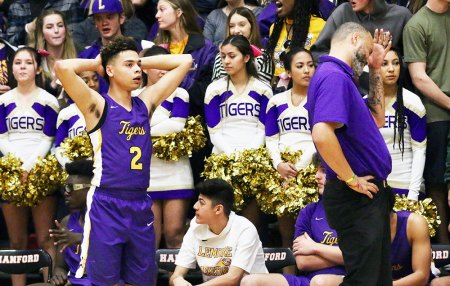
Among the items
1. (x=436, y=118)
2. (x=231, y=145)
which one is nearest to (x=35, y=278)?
(x=231, y=145)

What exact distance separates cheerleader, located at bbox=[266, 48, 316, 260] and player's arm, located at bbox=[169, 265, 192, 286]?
1148 millimetres

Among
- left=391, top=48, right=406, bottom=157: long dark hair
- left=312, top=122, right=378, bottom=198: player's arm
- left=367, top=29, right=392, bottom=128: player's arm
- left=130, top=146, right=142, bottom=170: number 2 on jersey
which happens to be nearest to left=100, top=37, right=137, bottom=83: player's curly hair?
left=130, top=146, right=142, bottom=170: number 2 on jersey

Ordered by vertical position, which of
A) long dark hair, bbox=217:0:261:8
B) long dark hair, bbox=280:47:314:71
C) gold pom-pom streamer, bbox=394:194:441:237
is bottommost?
gold pom-pom streamer, bbox=394:194:441:237

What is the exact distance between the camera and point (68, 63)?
23.6 feet

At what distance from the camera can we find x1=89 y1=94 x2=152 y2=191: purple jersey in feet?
23.7

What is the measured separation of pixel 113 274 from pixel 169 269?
4.56 feet

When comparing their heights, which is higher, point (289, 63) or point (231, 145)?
point (289, 63)

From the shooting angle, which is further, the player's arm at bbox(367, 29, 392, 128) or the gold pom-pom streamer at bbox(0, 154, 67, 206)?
the gold pom-pom streamer at bbox(0, 154, 67, 206)

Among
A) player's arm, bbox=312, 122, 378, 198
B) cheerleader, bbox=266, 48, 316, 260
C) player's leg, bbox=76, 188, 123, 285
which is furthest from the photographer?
cheerleader, bbox=266, 48, 316, 260

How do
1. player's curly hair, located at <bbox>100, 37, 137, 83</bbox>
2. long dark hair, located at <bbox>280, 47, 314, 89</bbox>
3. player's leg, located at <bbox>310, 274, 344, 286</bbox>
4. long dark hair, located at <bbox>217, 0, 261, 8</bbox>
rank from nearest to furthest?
player's curly hair, located at <bbox>100, 37, 137, 83</bbox> → player's leg, located at <bbox>310, 274, 344, 286</bbox> → long dark hair, located at <bbox>280, 47, 314, 89</bbox> → long dark hair, located at <bbox>217, 0, 261, 8</bbox>

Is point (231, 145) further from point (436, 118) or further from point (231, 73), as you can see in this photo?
point (436, 118)

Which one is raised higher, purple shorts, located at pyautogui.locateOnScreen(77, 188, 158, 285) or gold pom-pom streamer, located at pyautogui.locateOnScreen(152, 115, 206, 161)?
gold pom-pom streamer, located at pyautogui.locateOnScreen(152, 115, 206, 161)

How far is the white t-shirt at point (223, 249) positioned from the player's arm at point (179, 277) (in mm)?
35

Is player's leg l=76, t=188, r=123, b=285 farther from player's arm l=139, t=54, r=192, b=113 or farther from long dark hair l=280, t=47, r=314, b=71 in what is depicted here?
long dark hair l=280, t=47, r=314, b=71
